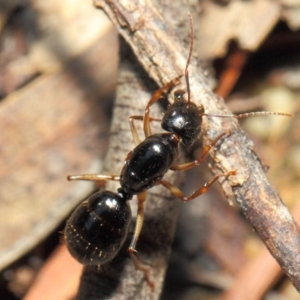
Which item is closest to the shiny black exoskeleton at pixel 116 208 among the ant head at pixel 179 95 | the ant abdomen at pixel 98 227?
the ant abdomen at pixel 98 227

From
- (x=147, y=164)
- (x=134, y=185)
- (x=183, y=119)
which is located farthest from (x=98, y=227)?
(x=183, y=119)

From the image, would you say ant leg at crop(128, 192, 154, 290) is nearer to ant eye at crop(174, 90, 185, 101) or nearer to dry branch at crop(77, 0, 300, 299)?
dry branch at crop(77, 0, 300, 299)

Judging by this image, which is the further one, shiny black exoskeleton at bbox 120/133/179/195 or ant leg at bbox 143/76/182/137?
shiny black exoskeleton at bbox 120/133/179/195

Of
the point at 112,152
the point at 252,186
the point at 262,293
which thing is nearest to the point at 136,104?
the point at 112,152

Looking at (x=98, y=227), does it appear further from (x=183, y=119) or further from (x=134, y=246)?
(x=183, y=119)

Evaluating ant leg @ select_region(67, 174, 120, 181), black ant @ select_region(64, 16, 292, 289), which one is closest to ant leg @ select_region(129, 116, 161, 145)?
black ant @ select_region(64, 16, 292, 289)

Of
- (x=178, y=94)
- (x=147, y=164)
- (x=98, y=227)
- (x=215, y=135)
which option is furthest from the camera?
(x=147, y=164)

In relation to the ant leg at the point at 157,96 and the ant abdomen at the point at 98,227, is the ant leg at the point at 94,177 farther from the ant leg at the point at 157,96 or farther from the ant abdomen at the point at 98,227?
the ant leg at the point at 157,96
